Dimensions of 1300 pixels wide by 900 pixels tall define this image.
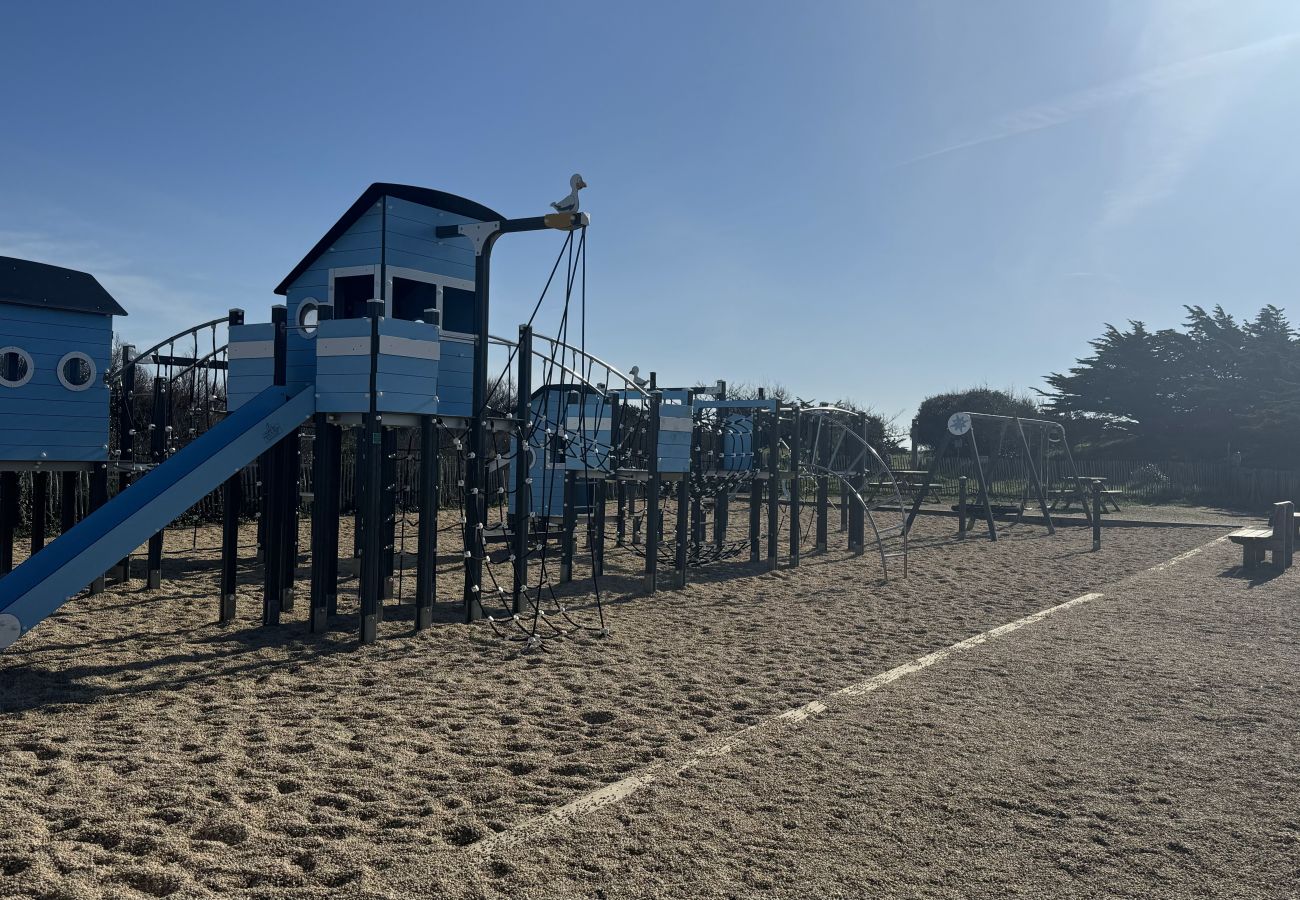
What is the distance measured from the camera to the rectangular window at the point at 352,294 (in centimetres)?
864

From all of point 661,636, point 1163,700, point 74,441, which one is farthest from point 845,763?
point 74,441

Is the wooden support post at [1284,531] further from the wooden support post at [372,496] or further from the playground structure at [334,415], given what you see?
the wooden support post at [372,496]

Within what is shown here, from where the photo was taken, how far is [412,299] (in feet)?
29.8

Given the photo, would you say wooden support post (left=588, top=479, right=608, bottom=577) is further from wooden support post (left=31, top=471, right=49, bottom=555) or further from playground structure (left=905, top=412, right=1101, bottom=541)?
wooden support post (left=31, top=471, right=49, bottom=555)

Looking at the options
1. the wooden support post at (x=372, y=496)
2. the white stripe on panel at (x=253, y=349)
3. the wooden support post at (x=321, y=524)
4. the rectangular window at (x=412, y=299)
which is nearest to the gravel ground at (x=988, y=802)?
the wooden support post at (x=372, y=496)

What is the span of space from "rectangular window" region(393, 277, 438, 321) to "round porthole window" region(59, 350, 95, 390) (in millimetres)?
3256

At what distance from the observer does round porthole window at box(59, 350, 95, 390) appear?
9.45m

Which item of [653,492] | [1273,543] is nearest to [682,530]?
[653,492]

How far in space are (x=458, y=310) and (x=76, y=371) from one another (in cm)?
394

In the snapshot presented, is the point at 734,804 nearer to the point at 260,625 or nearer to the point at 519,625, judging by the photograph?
the point at 519,625

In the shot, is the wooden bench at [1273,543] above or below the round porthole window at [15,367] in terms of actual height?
below

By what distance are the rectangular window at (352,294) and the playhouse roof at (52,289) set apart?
8.96 ft

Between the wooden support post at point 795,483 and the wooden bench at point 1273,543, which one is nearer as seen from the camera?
the wooden support post at point 795,483

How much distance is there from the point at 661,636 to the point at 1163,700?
3861mm
